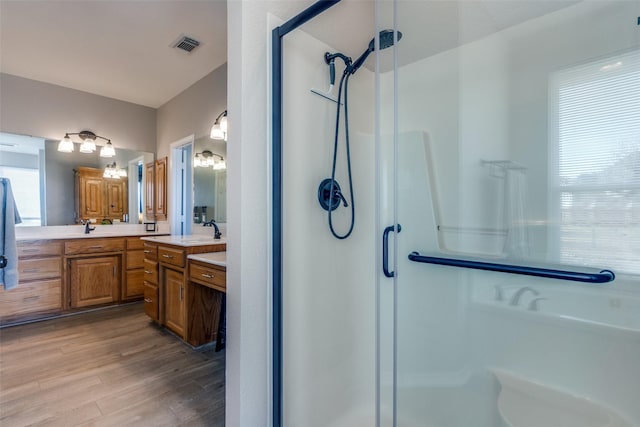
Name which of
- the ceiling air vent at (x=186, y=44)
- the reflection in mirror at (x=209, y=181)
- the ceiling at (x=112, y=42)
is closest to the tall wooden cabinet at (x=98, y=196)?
the ceiling at (x=112, y=42)

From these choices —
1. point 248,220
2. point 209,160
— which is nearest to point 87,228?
point 209,160

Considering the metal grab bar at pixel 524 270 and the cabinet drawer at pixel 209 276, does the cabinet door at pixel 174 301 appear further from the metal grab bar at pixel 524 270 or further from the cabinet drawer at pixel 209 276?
the metal grab bar at pixel 524 270

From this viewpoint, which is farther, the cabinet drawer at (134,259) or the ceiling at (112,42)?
the cabinet drawer at (134,259)

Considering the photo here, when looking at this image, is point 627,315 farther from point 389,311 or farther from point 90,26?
point 90,26

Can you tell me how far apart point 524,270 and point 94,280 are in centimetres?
402

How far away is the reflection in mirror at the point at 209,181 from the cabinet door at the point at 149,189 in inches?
41.4

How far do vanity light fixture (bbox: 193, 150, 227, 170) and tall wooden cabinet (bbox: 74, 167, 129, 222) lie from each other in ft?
4.36

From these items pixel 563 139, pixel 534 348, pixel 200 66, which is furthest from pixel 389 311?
pixel 200 66

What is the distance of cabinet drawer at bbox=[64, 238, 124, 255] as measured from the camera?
127 inches

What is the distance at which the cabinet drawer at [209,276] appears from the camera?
197 cm

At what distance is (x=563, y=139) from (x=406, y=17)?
1.04 m

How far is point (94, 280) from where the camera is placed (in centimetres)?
338

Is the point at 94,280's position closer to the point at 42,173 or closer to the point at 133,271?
the point at 133,271

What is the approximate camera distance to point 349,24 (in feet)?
5.39
